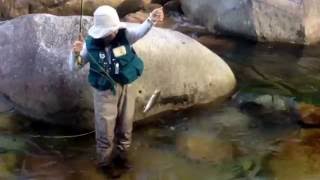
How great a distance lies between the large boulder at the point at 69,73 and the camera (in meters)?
5.96

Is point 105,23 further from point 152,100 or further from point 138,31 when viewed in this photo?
point 152,100

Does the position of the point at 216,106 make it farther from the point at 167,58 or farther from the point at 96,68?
the point at 96,68

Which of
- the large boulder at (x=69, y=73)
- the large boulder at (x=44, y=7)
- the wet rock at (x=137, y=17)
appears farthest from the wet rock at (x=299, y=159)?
the large boulder at (x=44, y=7)

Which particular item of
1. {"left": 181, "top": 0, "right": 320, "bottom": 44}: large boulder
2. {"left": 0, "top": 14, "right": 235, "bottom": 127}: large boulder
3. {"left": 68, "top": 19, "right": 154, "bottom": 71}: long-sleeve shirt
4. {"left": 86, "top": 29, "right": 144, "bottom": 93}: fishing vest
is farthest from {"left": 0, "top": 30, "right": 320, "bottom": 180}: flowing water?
{"left": 181, "top": 0, "right": 320, "bottom": 44}: large boulder

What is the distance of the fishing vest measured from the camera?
5.06 meters

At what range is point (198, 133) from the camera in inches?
242

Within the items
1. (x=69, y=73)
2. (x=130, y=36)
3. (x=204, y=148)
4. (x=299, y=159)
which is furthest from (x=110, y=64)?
(x=299, y=159)

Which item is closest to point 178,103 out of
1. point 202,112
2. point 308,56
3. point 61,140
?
point 202,112

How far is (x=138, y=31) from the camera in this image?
16.6ft

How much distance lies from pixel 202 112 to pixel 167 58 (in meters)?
0.67

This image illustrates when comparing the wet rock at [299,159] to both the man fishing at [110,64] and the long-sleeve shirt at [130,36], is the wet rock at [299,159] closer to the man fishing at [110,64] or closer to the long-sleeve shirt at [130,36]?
Answer: the man fishing at [110,64]

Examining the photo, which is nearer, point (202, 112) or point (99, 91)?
point (99, 91)

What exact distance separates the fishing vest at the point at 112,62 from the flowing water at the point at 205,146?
0.84 meters

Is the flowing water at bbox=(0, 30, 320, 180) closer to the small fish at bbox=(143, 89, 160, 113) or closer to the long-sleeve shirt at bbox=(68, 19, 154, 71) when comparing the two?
the small fish at bbox=(143, 89, 160, 113)
